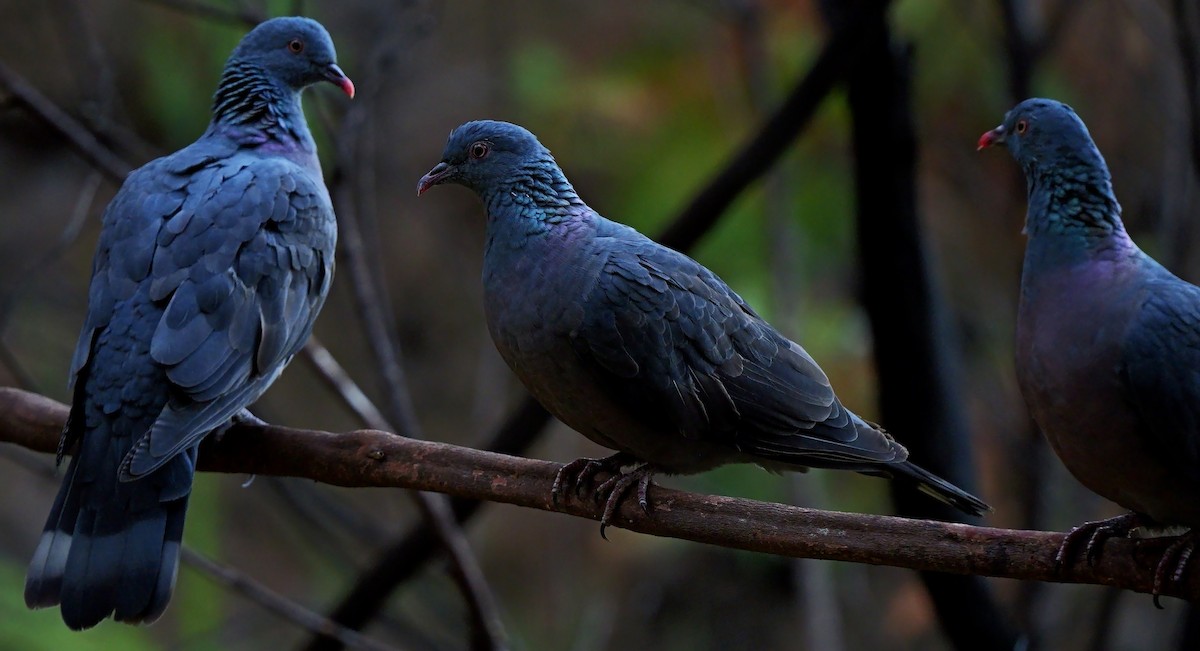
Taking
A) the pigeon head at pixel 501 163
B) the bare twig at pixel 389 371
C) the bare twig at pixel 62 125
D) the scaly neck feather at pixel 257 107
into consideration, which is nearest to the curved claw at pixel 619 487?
the pigeon head at pixel 501 163

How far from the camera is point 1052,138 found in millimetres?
2773

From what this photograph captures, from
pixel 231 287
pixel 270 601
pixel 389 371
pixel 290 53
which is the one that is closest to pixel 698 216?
pixel 389 371

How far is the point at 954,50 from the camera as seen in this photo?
681 centimetres

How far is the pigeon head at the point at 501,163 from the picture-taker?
309 centimetres

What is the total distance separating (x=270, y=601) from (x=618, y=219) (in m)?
3.32

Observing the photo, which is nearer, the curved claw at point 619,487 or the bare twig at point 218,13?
the curved claw at point 619,487

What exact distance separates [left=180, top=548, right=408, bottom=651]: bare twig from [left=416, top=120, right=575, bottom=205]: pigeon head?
1.79 m

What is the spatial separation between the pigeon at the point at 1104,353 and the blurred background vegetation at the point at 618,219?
2449 millimetres

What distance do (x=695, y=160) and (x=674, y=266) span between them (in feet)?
12.7

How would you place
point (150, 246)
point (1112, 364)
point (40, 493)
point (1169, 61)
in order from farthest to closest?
1. point (40, 493)
2. point (1169, 61)
3. point (150, 246)
4. point (1112, 364)

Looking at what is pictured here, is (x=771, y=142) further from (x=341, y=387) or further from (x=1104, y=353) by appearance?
(x=1104, y=353)

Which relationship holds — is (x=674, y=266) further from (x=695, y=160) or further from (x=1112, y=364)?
(x=695, y=160)

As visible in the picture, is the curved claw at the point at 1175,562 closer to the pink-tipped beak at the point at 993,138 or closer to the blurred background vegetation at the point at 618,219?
the pink-tipped beak at the point at 993,138

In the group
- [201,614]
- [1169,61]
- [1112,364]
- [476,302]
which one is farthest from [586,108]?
[1112,364]
